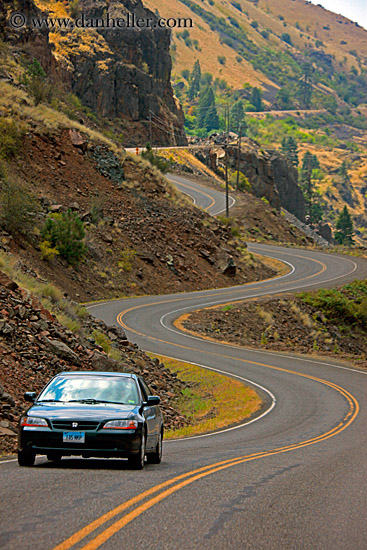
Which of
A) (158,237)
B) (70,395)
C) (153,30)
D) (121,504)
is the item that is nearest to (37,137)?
(158,237)

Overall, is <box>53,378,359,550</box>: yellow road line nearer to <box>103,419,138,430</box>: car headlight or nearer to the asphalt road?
the asphalt road

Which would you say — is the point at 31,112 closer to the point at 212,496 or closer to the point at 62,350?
the point at 62,350

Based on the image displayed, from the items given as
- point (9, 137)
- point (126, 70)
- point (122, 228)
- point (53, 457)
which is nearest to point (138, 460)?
point (53, 457)

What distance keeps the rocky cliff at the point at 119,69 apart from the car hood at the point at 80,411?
244ft

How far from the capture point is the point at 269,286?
51812 mm

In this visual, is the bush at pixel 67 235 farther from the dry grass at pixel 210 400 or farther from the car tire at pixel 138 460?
the car tire at pixel 138 460

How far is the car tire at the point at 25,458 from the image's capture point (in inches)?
373

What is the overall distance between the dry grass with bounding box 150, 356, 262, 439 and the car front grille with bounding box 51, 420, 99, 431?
7.38 meters

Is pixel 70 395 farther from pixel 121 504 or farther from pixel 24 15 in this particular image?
pixel 24 15

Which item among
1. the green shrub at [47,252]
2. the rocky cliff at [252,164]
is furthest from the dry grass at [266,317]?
the rocky cliff at [252,164]

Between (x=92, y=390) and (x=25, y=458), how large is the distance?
1549 mm

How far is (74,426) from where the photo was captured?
940 centimetres

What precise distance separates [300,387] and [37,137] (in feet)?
97.5

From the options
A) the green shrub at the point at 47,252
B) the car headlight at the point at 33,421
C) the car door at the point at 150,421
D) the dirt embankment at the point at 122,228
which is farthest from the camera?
the dirt embankment at the point at 122,228
